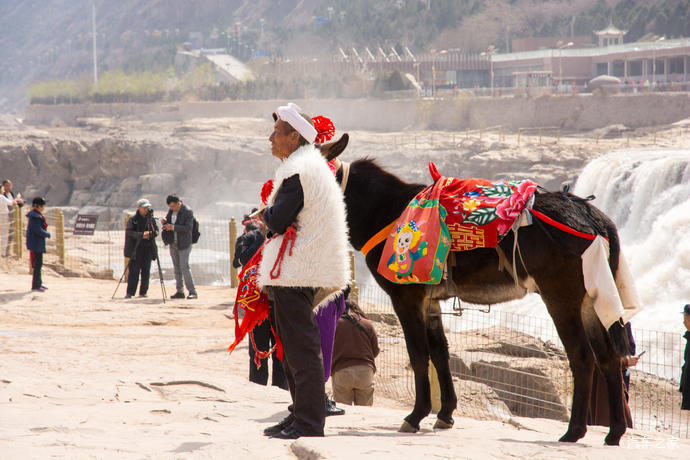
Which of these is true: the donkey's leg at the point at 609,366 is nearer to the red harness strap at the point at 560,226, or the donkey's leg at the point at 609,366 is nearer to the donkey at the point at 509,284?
the donkey at the point at 509,284

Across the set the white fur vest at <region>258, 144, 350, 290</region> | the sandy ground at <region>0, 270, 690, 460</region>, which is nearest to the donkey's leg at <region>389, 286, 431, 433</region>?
the sandy ground at <region>0, 270, 690, 460</region>

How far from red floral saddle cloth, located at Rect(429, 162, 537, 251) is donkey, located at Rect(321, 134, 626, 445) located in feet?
0.32

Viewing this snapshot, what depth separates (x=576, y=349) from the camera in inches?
178

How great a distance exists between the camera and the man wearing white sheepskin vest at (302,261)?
405 centimetres

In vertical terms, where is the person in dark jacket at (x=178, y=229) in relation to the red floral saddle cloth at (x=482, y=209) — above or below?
below

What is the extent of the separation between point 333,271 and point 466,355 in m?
4.73

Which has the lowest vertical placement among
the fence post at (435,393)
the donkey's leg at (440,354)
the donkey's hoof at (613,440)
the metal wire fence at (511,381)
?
the metal wire fence at (511,381)

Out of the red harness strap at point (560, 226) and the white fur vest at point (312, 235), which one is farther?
the red harness strap at point (560, 226)

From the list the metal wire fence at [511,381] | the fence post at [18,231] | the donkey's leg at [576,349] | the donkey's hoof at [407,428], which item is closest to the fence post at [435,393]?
the metal wire fence at [511,381]

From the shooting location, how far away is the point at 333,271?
416cm

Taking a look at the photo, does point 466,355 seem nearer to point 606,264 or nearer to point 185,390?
point 185,390

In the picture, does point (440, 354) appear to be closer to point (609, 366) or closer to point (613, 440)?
point (609, 366)

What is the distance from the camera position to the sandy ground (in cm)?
363

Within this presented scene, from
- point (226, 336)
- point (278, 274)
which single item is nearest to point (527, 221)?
point (278, 274)
